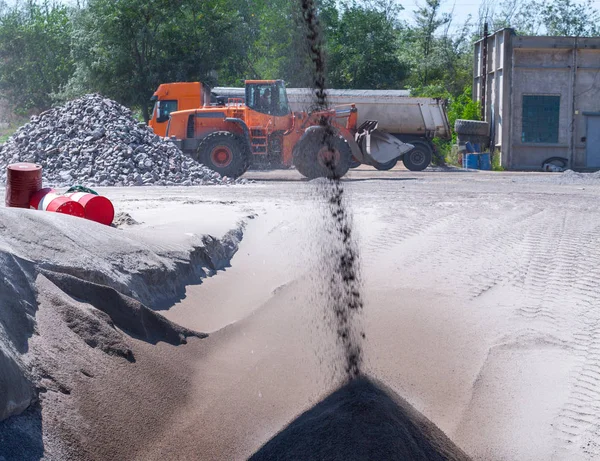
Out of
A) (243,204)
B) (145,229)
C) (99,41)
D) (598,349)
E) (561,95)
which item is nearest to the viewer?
(598,349)

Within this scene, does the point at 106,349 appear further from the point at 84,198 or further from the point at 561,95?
the point at 561,95

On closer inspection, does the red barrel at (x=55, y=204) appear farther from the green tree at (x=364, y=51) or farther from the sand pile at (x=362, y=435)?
the green tree at (x=364, y=51)

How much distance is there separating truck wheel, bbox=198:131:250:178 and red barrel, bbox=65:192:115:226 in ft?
39.8

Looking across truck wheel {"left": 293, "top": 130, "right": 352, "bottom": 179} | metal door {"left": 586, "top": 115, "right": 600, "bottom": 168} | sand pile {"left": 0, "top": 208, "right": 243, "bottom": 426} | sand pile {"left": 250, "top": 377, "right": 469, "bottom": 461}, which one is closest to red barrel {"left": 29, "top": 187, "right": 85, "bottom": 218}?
sand pile {"left": 0, "top": 208, "right": 243, "bottom": 426}

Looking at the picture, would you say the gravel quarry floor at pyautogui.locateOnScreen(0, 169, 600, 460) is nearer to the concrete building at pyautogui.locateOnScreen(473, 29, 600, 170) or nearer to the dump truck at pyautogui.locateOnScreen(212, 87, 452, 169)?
the dump truck at pyautogui.locateOnScreen(212, 87, 452, 169)

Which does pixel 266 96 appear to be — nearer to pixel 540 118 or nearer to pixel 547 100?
pixel 540 118

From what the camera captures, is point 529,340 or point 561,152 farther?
point 561,152

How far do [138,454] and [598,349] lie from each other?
3401 millimetres

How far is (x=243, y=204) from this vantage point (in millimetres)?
13078

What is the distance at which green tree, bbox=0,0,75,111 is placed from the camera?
5072cm

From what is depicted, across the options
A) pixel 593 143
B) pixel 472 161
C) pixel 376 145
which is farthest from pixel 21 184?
pixel 593 143

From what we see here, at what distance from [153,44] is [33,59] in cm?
2061

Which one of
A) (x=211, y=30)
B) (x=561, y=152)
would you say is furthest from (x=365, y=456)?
(x=211, y=30)

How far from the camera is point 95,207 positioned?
8984 mm
